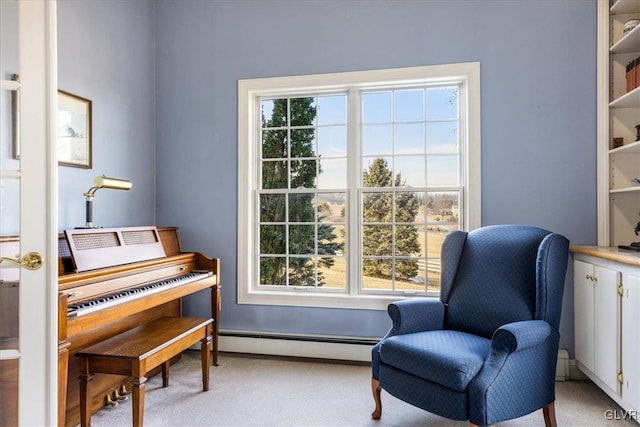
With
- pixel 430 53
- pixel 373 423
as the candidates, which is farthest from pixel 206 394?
pixel 430 53

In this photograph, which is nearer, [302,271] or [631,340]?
[631,340]

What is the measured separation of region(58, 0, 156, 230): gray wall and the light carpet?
128 centimetres

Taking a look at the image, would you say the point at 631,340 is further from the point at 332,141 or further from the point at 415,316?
the point at 332,141

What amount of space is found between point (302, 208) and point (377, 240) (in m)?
0.68

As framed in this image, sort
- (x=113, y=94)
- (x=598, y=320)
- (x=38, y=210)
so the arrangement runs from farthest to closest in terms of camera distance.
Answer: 1. (x=113, y=94)
2. (x=598, y=320)
3. (x=38, y=210)

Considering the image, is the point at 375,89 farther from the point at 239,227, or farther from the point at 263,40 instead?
the point at 239,227

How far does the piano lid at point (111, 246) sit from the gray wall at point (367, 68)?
64 centimetres

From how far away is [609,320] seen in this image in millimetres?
2352

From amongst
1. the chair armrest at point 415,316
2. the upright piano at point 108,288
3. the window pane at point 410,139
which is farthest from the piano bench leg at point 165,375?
the window pane at point 410,139

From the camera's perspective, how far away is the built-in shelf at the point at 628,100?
2.52m

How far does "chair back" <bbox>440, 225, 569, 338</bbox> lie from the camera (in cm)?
219

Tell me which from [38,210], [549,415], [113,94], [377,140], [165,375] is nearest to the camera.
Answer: [38,210]

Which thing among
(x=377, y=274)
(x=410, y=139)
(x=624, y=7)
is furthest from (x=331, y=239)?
(x=624, y=7)

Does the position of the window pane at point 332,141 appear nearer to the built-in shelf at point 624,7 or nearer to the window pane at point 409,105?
the window pane at point 409,105
